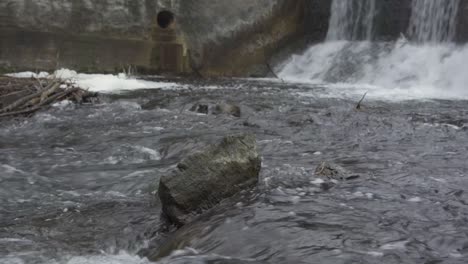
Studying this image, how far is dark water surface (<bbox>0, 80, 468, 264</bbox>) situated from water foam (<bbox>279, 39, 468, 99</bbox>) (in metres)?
3.17

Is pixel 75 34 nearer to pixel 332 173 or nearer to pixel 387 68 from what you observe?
pixel 387 68

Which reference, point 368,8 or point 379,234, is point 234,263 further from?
point 368,8

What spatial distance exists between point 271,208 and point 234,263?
1017mm

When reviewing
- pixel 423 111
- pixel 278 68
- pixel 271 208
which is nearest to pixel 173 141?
pixel 271 208

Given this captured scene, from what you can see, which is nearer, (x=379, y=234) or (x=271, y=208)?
(x=379, y=234)

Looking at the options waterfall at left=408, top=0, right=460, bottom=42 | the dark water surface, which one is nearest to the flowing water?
the dark water surface

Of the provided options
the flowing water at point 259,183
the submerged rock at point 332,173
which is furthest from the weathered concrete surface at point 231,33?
the submerged rock at point 332,173

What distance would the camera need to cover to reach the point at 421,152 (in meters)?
6.61

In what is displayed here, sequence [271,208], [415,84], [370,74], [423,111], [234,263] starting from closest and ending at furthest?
1. [234,263]
2. [271,208]
3. [423,111]
4. [415,84]
5. [370,74]

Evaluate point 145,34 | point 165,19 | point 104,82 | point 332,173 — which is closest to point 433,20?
point 165,19

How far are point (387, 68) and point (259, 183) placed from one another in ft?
32.9

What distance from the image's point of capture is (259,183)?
5184mm

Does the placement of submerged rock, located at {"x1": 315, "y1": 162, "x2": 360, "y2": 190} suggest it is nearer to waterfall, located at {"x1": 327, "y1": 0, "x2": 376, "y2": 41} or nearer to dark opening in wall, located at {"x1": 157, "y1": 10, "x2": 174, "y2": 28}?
waterfall, located at {"x1": 327, "y1": 0, "x2": 376, "y2": 41}

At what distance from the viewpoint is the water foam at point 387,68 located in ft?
41.2
